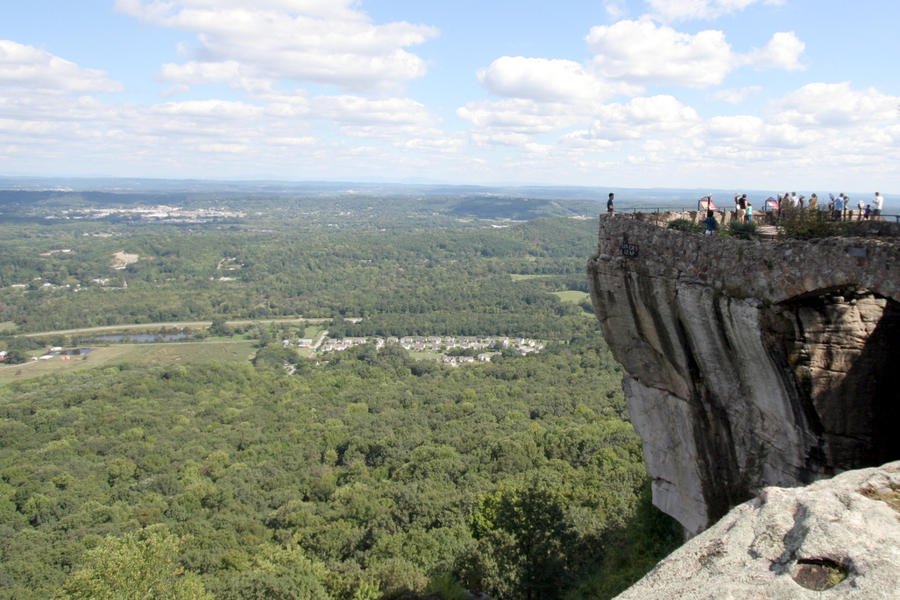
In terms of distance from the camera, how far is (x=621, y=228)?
1465 centimetres

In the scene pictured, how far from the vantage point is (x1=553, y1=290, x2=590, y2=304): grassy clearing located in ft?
478

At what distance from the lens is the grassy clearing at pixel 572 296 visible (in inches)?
5733

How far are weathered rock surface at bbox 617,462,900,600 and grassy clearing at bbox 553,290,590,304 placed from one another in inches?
5396

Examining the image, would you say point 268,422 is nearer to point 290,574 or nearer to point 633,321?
point 290,574

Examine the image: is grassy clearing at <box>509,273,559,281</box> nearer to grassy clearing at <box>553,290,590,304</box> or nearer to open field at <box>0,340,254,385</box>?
grassy clearing at <box>553,290,590,304</box>

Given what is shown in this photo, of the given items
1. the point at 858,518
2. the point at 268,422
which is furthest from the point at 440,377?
the point at 858,518

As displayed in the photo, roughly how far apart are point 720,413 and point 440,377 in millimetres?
75870

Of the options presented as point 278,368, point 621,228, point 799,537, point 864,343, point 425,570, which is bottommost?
point 278,368

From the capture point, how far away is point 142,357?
349 feet

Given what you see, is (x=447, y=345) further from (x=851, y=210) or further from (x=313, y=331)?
(x=851, y=210)

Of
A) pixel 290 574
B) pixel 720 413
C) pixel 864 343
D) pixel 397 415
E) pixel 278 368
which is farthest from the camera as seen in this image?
pixel 278 368

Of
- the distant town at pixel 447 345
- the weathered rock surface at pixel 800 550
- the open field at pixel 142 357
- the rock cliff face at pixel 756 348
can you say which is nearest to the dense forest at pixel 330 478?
the distant town at pixel 447 345

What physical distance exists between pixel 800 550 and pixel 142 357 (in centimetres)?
11535

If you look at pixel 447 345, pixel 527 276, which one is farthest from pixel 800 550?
pixel 527 276
